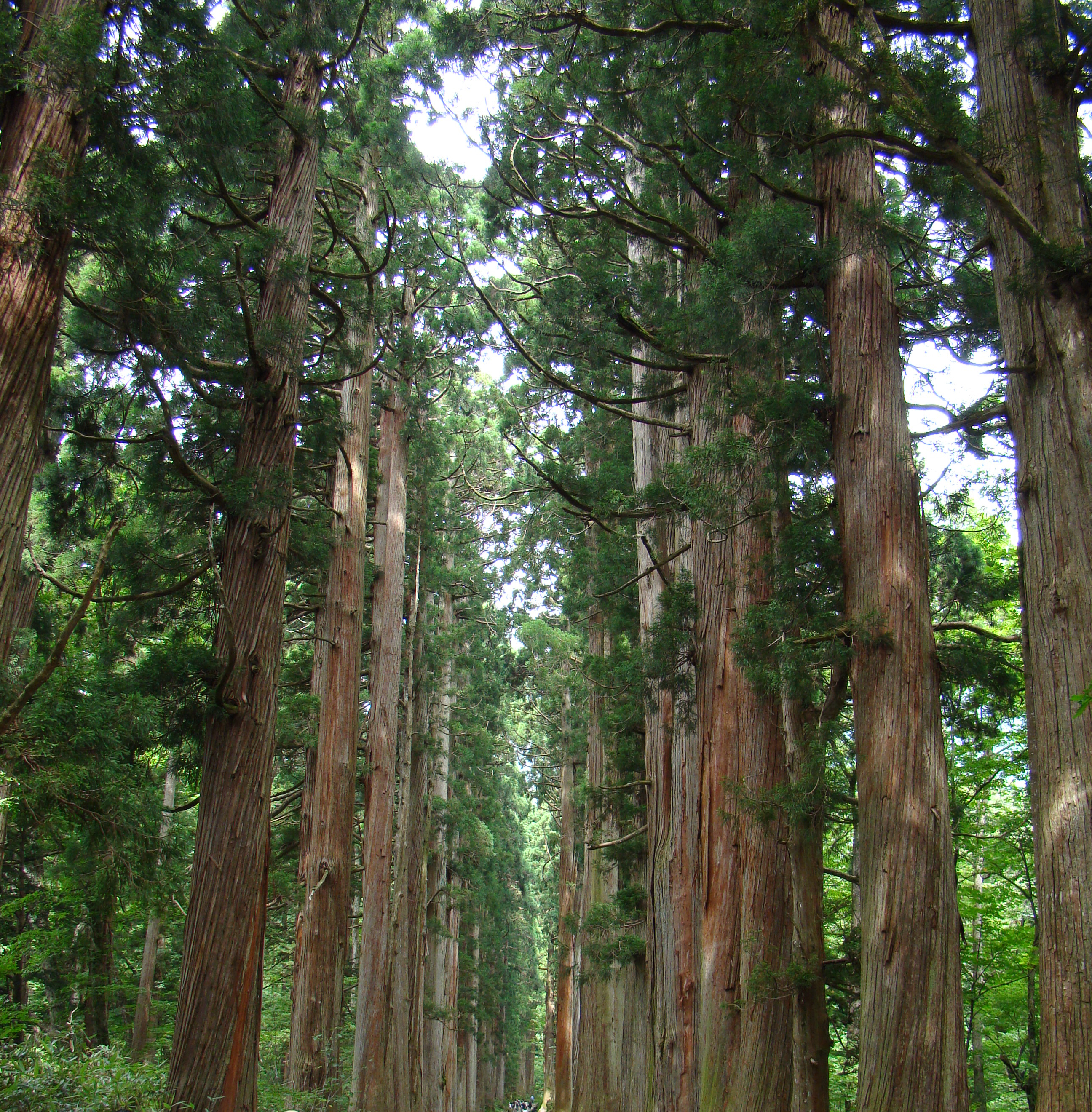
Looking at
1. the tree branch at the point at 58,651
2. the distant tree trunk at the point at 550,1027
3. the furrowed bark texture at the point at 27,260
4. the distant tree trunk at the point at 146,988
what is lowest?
the distant tree trunk at the point at 550,1027

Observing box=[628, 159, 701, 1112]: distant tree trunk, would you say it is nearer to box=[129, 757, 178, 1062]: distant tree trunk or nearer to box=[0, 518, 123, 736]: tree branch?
box=[0, 518, 123, 736]: tree branch

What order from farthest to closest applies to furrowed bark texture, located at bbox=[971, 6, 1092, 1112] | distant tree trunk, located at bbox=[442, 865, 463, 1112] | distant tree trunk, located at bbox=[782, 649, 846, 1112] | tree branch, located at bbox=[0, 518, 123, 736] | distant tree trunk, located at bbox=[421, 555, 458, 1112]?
1. distant tree trunk, located at bbox=[442, 865, 463, 1112]
2. distant tree trunk, located at bbox=[421, 555, 458, 1112]
3. distant tree trunk, located at bbox=[782, 649, 846, 1112]
4. furrowed bark texture, located at bbox=[971, 6, 1092, 1112]
5. tree branch, located at bbox=[0, 518, 123, 736]

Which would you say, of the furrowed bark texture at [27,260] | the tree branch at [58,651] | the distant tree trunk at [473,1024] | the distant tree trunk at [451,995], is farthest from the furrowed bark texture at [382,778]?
the distant tree trunk at [473,1024]

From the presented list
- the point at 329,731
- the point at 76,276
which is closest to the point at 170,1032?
the point at 329,731

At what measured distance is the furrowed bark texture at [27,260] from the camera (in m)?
4.45

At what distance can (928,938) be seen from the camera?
416 cm

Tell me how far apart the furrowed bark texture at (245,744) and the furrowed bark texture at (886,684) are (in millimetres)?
3761

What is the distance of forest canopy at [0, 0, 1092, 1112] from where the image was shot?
442 cm

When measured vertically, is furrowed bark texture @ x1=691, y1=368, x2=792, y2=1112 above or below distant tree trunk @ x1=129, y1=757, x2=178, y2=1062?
above

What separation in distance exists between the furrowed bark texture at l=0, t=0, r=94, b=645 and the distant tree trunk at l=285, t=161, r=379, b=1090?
338cm

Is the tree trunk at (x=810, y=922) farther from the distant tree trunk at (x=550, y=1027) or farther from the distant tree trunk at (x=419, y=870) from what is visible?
the distant tree trunk at (x=550, y=1027)

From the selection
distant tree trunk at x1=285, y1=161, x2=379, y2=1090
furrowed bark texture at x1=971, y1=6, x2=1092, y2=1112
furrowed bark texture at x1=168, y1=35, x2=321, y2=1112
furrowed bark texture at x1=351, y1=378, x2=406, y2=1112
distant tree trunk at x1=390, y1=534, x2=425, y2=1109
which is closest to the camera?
furrowed bark texture at x1=971, y1=6, x2=1092, y2=1112

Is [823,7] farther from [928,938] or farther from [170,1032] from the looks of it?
[170,1032]

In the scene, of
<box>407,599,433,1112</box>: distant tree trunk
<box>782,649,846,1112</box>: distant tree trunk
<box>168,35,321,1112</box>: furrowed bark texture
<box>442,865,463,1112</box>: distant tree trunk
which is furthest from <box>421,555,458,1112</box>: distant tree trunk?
<box>168,35,321,1112</box>: furrowed bark texture
